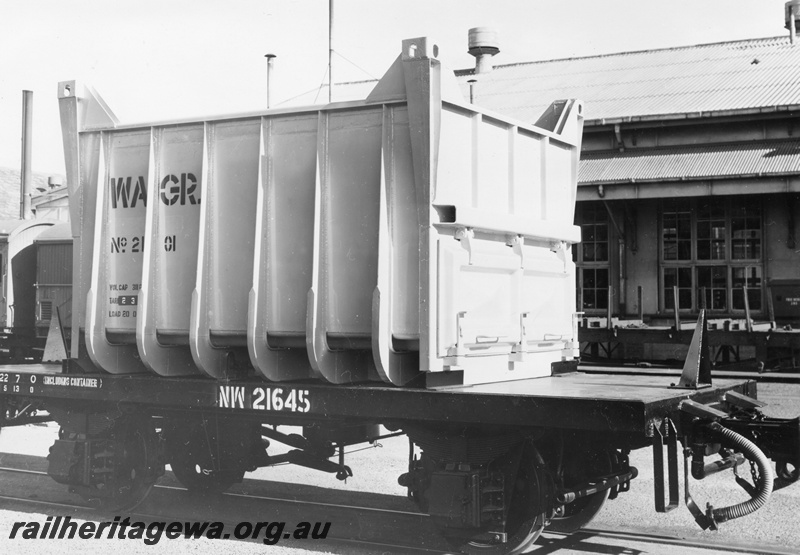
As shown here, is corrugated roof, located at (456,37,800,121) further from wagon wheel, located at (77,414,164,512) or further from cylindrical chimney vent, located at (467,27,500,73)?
wagon wheel, located at (77,414,164,512)

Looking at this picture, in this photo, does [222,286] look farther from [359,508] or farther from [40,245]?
[40,245]

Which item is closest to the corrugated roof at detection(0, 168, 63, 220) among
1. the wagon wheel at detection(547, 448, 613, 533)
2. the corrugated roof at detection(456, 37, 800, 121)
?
the corrugated roof at detection(456, 37, 800, 121)

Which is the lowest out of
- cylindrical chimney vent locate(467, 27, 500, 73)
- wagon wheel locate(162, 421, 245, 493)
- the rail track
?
the rail track

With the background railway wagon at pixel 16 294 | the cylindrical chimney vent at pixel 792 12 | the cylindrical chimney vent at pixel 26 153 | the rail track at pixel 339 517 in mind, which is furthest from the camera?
the cylindrical chimney vent at pixel 26 153

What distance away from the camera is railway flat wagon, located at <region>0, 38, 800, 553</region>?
20.9 ft

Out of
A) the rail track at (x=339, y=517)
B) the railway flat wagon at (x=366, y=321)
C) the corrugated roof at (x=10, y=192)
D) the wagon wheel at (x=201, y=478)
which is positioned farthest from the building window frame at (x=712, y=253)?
the corrugated roof at (x=10, y=192)

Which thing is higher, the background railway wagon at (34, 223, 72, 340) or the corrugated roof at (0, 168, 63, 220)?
the corrugated roof at (0, 168, 63, 220)

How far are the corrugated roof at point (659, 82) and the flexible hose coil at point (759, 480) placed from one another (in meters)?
13.4

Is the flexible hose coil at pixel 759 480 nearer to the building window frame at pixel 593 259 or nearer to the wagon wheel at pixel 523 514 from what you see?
the wagon wheel at pixel 523 514

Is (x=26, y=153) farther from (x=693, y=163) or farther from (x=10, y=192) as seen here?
(x=693, y=163)

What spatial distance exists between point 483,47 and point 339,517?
67.8 feet

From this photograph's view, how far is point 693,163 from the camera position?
17812mm

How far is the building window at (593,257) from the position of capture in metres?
19.2

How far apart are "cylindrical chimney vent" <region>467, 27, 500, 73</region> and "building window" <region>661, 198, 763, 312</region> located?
33.3ft
